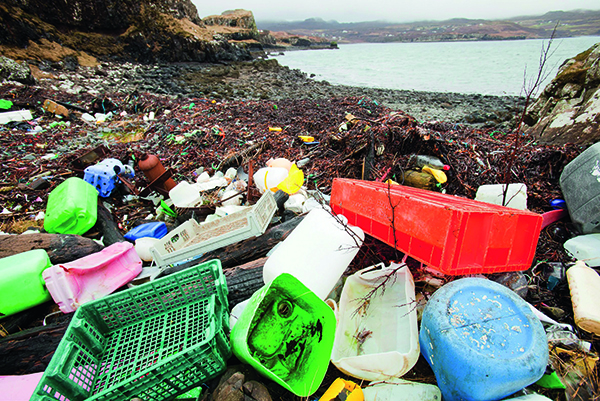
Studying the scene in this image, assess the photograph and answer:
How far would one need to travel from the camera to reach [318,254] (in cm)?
179

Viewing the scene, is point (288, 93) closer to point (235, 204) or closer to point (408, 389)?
point (235, 204)

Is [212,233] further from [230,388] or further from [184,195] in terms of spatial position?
[230,388]

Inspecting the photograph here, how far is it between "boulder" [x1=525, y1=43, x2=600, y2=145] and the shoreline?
2848 millimetres

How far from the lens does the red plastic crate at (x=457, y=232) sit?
1495 mm

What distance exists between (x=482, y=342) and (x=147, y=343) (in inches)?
73.7

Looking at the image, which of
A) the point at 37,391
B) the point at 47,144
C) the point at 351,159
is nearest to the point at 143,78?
the point at 47,144

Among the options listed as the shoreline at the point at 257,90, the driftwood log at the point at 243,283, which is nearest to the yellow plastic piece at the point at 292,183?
the driftwood log at the point at 243,283

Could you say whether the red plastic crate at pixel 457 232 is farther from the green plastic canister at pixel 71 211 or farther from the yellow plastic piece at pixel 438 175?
the green plastic canister at pixel 71 211

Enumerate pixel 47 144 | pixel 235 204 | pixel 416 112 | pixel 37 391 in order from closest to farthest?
pixel 37 391, pixel 235 204, pixel 47 144, pixel 416 112

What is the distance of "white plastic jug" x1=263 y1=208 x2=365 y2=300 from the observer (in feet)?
5.74

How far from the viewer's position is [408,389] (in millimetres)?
1361

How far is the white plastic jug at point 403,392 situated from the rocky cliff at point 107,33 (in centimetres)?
1645

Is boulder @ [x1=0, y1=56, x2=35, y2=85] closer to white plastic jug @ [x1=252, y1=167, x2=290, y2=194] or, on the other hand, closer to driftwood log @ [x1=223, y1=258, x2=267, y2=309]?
white plastic jug @ [x1=252, y1=167, x2=290, y2=194]

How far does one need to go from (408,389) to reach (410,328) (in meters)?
0.32
